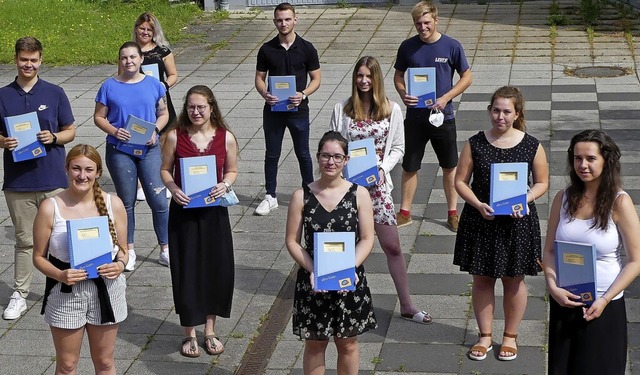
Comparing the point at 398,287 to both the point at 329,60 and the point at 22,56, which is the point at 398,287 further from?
the point at 329,60

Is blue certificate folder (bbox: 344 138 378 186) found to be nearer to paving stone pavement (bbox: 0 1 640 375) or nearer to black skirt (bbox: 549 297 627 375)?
paving stone pavement (bbox: 0 1 640 375)

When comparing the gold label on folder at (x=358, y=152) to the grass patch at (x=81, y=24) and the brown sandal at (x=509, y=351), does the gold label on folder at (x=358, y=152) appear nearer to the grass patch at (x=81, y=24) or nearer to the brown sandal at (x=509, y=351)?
the brown sandal at (x=509, y=351)

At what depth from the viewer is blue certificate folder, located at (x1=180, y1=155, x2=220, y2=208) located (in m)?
7.36

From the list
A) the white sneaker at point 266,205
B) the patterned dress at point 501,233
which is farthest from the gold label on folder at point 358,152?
the white sneaker at point 266,205

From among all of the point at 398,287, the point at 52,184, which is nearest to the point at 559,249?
the point at 398,287

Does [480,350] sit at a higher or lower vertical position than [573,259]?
lower

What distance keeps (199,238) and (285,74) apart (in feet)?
10.4

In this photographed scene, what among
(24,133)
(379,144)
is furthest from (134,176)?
(379,144)

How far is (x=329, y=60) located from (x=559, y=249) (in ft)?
39.2

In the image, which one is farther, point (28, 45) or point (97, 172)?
point (28, 45)

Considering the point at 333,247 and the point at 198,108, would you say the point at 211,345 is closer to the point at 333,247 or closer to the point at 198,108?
the point at 198,108

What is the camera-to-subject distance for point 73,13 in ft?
69.9

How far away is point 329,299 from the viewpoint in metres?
6.36

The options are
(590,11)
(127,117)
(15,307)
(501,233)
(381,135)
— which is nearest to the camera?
(501,233)
